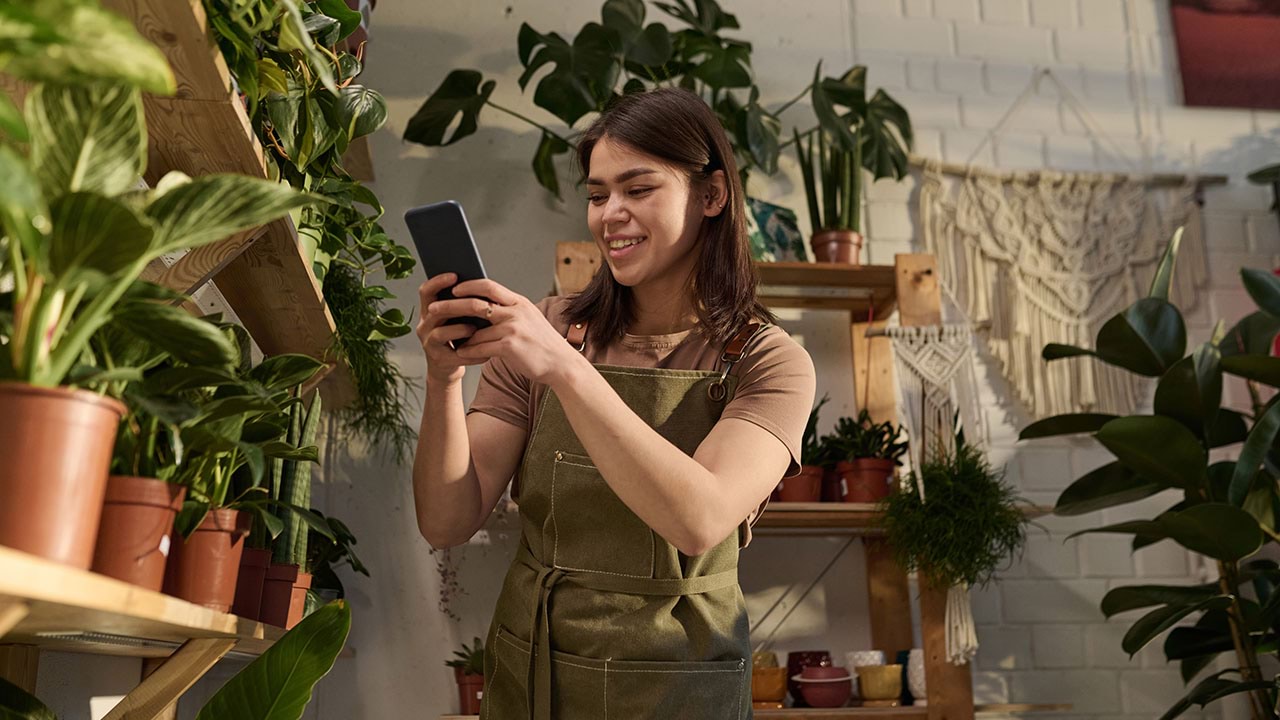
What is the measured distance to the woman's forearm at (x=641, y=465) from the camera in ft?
3.87

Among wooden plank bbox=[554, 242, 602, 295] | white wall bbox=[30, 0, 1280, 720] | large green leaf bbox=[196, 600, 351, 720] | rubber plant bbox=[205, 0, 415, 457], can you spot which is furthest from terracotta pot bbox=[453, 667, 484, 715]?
large green leaf bbox=[196, 600, 351, 720]

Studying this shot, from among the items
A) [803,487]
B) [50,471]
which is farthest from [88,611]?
[803,487]

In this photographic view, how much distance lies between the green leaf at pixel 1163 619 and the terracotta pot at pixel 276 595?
1935mm

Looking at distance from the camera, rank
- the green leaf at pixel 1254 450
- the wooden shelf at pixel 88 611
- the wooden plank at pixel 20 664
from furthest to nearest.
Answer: the green leaf at pixel 1254 450 < the wooden plank at pixel 20 664 < the wooden shelf at pixel 88 611

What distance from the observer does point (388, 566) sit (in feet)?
9.78

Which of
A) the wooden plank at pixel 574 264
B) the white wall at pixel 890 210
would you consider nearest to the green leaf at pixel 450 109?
the white wall at pixel 890 210

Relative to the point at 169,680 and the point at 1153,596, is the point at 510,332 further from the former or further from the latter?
the point at 1153,596

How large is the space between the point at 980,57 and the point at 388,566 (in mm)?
2363

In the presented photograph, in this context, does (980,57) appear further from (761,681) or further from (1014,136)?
(761,681)

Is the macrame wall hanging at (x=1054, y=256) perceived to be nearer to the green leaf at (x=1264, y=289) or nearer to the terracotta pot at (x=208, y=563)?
the green leaf at (x=1264, y=289)

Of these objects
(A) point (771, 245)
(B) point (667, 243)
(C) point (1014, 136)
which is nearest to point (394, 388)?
(A) point (771, 245)

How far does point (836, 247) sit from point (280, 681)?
2.07 metres

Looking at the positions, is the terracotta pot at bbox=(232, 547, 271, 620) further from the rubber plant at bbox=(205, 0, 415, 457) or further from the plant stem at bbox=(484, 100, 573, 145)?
the plant stem at bbox=(484, 100, 573, 145)

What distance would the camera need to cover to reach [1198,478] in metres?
2.65
